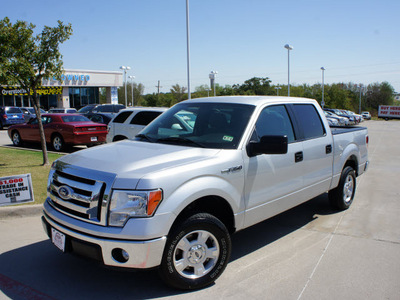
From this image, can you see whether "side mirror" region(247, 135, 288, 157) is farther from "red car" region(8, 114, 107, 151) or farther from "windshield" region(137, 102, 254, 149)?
"red car" region(8, 114, 107, 151)

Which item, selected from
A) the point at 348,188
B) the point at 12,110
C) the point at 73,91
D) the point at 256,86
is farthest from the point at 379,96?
the point at 348,188

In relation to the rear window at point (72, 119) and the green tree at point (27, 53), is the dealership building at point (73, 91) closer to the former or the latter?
the rear window at point (72, 119)

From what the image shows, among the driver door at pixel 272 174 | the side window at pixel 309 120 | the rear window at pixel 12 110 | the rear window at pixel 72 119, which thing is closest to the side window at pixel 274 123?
the driver door at pixel 272 174

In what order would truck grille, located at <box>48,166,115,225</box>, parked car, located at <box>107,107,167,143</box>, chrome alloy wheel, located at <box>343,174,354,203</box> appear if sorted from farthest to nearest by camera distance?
1. parked car, located at <box>107,107,167,143</box>
2. chrome alloy wheel, located at <box>343,174,354,203</box>
3. truck grille, located at <box>48,166,115,225</box>

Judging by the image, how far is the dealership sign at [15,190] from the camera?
224 inches

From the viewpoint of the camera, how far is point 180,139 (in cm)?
423

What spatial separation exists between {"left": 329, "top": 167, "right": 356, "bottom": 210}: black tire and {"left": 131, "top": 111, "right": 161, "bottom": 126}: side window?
246 inches

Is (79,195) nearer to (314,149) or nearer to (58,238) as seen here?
(58,238)

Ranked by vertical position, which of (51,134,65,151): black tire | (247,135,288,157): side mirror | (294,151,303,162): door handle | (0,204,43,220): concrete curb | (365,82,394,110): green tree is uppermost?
(365,82,394,110): green tree

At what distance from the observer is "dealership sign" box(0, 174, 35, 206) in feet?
18.7

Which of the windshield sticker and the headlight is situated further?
the windshield sticker

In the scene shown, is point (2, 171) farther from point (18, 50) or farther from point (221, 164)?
point (221, 164)

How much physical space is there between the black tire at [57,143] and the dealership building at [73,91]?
100 ft

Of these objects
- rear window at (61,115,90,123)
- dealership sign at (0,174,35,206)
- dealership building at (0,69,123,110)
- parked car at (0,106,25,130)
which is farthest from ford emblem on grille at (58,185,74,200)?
dealership building at (0,69,123,110)
